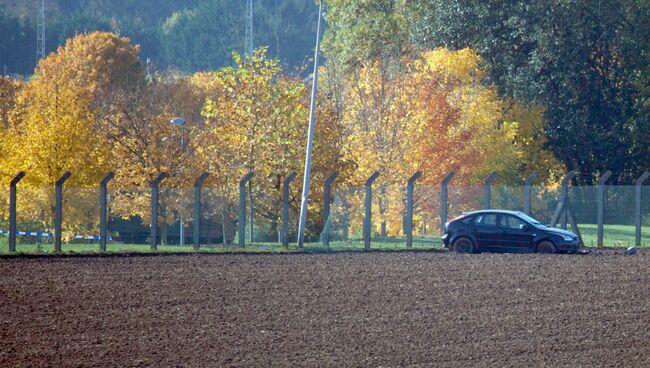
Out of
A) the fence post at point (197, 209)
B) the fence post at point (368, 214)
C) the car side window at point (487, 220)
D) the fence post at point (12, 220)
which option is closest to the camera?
the fence post at point (12, 220)

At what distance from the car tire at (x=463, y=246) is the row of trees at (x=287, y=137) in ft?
19.2

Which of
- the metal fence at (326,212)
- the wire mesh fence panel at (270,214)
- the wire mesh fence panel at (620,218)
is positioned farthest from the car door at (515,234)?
the wire mesh fence panel at (620,218)

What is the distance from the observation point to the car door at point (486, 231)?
29359mm

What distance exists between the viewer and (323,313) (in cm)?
1703

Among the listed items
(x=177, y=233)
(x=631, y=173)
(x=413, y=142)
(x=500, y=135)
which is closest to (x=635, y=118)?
(x=631, y=173)

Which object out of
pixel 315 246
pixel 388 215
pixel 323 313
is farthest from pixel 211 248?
pixel 323 313

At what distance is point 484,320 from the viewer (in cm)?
1647

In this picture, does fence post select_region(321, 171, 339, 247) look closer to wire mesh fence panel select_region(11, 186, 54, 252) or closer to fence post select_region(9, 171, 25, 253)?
wire mesh fence panel select_region(11, 186, 54, 252)

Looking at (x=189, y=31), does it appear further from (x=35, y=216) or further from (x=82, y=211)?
(x=82, y=211)

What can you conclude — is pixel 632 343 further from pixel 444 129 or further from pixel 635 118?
pixel 635 118

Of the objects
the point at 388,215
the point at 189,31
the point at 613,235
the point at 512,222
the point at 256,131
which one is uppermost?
the point at 189,31

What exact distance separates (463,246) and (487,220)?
3.26 feet

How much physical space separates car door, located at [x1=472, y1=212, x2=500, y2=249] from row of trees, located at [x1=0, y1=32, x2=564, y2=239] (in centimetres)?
613

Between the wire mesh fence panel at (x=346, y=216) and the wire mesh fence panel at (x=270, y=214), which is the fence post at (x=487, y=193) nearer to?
the wire mesh fence panel at (x=270, y=214)
